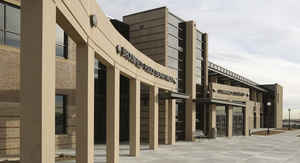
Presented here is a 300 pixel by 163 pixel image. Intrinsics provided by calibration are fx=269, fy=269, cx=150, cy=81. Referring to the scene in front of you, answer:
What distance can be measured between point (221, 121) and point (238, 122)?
4.37 m

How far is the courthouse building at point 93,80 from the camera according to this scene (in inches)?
258

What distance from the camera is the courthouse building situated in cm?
655

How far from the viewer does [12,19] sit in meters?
19.3

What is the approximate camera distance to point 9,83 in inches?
739

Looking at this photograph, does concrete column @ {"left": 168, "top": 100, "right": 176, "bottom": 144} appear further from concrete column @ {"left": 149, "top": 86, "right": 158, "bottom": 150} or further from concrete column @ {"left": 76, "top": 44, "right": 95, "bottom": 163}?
concrete column @ {"left": 76, "top": 44, "right": 95, "bottom": 163}

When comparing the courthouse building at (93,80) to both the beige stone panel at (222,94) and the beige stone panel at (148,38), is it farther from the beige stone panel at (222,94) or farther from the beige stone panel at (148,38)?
the beige stone panel at (222,94)

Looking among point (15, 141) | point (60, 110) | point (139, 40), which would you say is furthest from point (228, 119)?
point (15, 141)

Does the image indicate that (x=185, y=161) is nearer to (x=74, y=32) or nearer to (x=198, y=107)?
(x=74, y=32)

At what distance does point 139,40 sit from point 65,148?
46.2ft

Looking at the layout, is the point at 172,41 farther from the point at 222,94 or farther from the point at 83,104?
the point at 83,104

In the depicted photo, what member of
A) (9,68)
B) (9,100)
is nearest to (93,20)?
(9,68)

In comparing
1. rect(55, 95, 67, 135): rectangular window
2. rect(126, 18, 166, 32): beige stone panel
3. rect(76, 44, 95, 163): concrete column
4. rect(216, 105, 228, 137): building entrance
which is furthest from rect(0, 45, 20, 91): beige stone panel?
rect(216, 105, 228, 137): building entrance

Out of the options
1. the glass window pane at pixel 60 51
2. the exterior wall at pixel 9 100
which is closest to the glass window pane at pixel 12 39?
the exterior wall at pixel 9 100

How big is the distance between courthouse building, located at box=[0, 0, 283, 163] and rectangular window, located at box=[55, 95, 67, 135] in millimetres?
83
